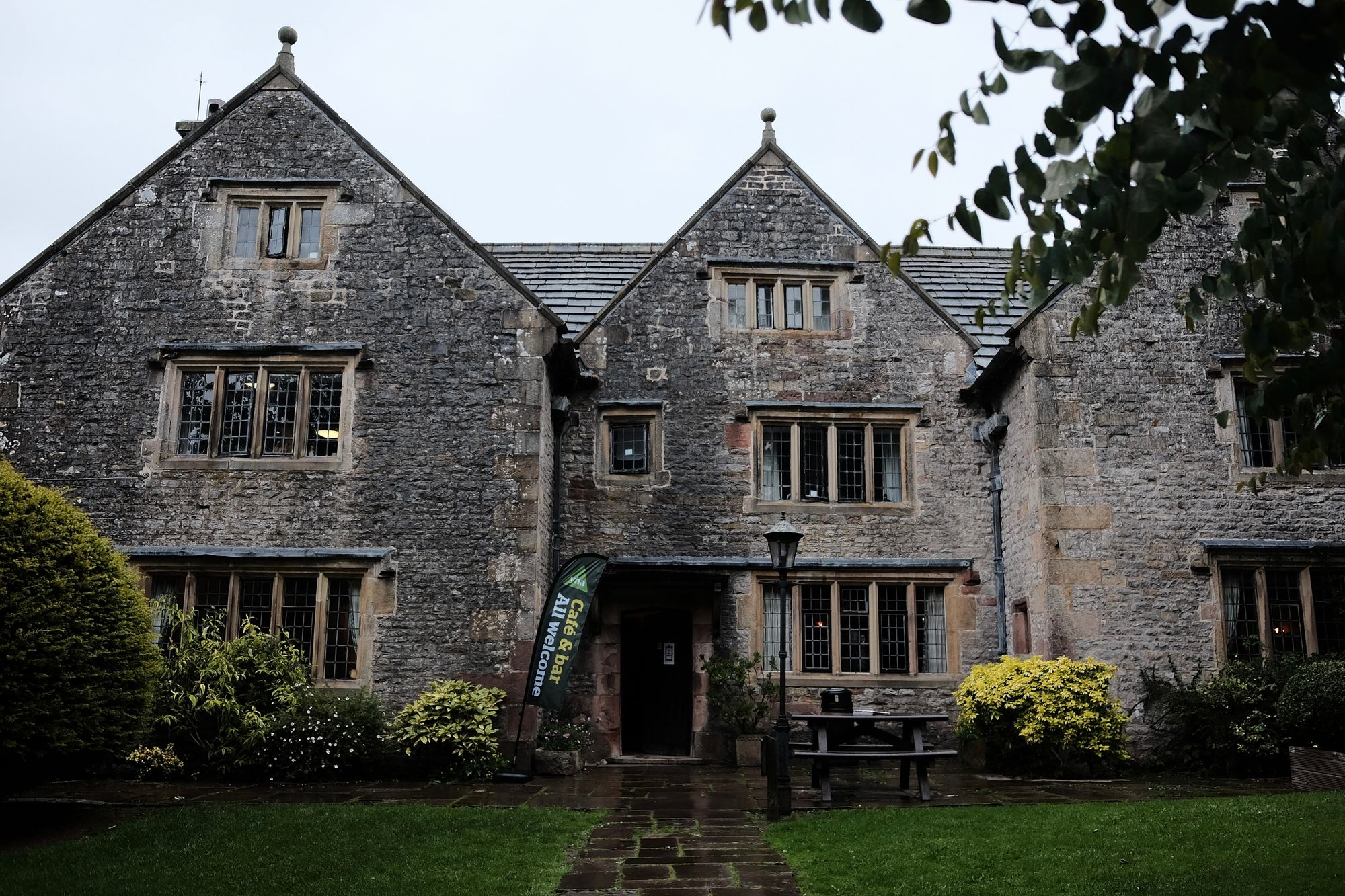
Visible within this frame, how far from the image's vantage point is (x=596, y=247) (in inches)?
776

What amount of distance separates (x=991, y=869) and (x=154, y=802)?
7.63 m

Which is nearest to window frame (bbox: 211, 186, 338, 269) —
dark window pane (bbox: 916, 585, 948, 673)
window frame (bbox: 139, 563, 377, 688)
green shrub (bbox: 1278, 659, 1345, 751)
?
window frame (bbox: 139, 563, 377, 688)

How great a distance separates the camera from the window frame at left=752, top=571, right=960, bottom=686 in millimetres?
14828

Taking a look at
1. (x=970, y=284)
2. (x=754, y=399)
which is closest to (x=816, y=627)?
(x=754, y=399)

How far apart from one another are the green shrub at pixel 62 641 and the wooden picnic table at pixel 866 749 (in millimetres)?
6080

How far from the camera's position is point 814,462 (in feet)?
51.1

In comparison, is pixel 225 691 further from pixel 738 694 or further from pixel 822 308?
pixel 822 308

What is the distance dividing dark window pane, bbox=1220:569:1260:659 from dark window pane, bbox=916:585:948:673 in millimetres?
3487

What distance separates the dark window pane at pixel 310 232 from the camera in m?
14.8

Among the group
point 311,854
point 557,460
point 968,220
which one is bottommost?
point 311,854

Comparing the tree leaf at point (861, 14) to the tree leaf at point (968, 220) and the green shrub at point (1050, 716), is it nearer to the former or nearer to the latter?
the tree leaf at point (968, 220)

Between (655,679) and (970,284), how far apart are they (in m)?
8.41

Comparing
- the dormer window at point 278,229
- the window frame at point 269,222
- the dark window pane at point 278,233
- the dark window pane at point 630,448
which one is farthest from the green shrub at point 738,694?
the dark window pane at point 278,233

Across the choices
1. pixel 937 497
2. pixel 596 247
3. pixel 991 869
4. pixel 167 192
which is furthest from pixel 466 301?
pixel 991 869
